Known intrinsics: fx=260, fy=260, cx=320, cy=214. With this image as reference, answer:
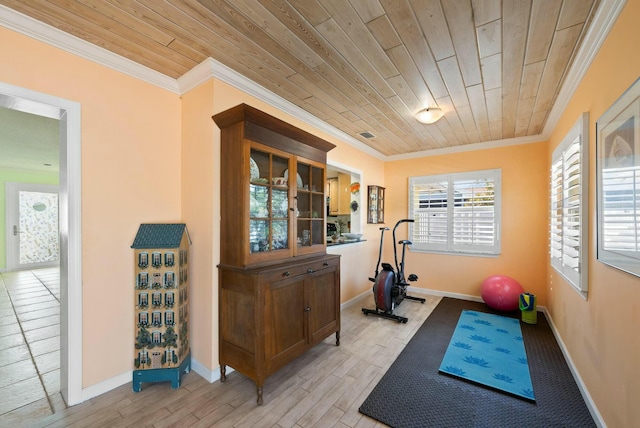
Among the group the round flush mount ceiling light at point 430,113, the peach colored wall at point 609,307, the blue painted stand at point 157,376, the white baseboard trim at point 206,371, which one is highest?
the round flush mount ceiling light at point 430,113

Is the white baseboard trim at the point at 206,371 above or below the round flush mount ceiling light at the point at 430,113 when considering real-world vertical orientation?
below

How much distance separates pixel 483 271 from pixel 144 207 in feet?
15.8

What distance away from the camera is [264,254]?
222 cm

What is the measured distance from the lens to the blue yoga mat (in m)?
2.22

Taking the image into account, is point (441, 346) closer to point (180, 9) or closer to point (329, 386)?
point (329, 386)

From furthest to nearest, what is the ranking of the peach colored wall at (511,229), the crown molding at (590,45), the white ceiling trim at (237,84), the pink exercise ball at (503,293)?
the peach colored wall at (511,229) < the pink exercise ball at (503,293) < the white ceiling trim at (237,84) < the crown molding at (590,45)

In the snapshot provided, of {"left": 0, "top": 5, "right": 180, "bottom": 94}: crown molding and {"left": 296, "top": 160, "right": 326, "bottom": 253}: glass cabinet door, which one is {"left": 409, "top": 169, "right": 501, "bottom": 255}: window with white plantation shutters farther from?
{"left": 0, "top": 5, "right": 180, "bottom": 94}: crown molding

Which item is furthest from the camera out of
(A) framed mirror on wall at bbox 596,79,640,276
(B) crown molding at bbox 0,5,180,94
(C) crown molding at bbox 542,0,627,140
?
(B) crown molding at bbox 0,5,180,94

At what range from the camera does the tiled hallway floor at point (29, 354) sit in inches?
74.3

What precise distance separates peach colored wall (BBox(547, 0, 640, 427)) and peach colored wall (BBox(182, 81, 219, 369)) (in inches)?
105

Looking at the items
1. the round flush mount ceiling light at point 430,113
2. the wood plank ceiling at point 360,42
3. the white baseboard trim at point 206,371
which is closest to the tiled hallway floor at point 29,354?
the white baseboard trim at point 206,371

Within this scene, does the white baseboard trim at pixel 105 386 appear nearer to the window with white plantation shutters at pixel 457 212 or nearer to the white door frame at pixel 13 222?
the window with white plantation shutters at pixel 457 212

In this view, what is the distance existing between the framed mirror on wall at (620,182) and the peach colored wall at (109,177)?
318 cm

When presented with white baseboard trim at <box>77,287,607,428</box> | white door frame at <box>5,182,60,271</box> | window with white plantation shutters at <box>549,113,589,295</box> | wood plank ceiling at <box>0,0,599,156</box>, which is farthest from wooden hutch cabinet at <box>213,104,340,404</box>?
white door frame at <box>5,182,60,271</box>
